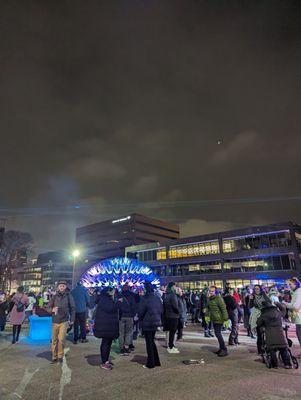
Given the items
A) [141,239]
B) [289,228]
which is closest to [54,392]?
[289,228]

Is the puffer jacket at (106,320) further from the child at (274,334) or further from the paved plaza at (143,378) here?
the child at (274,334)

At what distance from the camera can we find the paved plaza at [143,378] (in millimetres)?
4711

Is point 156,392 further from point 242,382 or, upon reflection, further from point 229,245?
point 229,245

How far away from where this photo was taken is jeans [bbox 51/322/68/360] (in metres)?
7.11

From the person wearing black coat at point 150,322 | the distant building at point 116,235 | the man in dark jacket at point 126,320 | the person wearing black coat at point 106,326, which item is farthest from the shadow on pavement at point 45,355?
the distant building at point 116,235

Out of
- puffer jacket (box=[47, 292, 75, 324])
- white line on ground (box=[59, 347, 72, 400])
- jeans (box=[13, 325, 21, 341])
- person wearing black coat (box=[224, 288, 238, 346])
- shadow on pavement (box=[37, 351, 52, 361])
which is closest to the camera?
white line on ground (box=[59, 347, 72, 400])

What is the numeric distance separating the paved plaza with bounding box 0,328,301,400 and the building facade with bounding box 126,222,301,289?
4719 centimetres

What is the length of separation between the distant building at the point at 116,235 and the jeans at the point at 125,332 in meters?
97.7

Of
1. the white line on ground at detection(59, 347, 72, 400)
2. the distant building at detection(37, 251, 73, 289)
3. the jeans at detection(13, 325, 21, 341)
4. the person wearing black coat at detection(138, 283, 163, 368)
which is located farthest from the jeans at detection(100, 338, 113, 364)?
the distant building at detection(37, 251, 73, 289)

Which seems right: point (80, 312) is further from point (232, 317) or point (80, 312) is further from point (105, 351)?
point (232, 317)

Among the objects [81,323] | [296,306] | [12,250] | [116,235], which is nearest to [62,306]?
[81,323]

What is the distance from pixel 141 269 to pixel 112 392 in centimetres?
4634

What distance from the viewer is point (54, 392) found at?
4867 mm

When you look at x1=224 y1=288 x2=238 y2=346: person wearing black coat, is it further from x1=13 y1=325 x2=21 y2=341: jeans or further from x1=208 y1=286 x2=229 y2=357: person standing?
x1=13 y1=325 x2=21 y2=341: jeans
